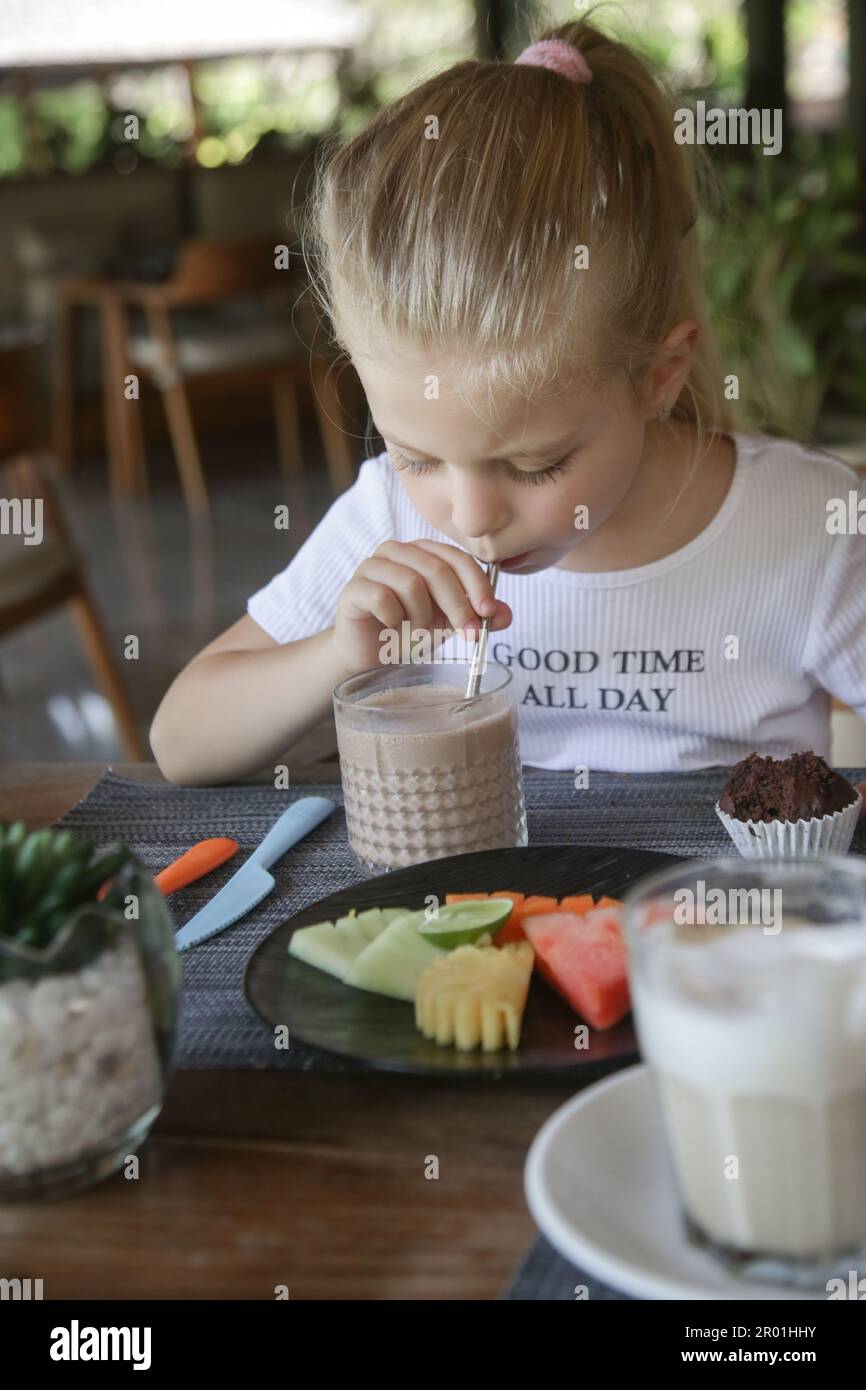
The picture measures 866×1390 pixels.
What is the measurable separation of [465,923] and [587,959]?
8 cm

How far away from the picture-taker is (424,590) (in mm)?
1129

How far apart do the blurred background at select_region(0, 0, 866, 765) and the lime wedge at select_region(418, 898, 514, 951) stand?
3.18 meters

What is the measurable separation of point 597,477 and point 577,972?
1.65ft

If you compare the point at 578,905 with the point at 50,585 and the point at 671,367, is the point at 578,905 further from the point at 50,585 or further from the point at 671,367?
the point at 50,585

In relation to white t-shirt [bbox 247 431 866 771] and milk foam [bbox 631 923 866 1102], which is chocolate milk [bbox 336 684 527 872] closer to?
white t-shirt [bbox 247 431 866 771]

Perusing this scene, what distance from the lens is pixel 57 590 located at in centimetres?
287

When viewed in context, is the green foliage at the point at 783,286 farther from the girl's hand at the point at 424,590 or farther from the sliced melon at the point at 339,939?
the sliced melon at the point at 339,939

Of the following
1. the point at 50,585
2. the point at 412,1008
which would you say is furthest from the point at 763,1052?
the point at 50,585

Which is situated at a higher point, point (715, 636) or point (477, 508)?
point (477, 508)

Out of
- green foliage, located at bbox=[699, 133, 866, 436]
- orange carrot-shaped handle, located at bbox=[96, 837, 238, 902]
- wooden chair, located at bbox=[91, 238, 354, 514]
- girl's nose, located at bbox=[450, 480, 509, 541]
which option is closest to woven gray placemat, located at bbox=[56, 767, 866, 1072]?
orange carrot-shaped handle, located at bbox=[96, 837, 238, 902]

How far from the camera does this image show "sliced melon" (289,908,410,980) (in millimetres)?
839

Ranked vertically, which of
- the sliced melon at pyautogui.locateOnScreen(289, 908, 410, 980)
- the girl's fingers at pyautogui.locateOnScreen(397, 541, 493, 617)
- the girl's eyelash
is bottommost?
the sliced melon at pyautogui.locateOnScreen(289, 908, 410, 980)
